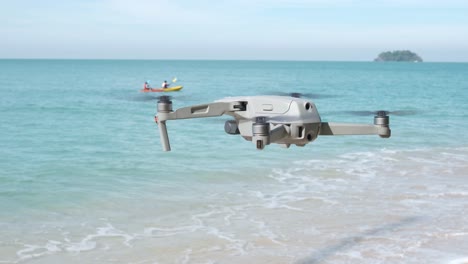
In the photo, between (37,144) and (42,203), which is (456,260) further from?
(37,144)

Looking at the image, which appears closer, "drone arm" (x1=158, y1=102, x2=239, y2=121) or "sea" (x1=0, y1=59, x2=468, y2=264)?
"drone arm" (x1=158, y1=102, x2=239, y2=121)

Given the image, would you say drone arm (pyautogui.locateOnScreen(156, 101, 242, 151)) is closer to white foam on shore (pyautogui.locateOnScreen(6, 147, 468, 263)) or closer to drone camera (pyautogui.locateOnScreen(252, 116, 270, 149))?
drone camera (pyautogui.locateOnScreen(252, 116, 270, 149))

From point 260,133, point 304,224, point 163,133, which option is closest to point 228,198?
point 304,224

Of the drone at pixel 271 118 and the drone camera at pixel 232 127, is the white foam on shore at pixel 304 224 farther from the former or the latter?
the drone at pixel 271 118

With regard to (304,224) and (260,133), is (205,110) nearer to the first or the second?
(260,133)

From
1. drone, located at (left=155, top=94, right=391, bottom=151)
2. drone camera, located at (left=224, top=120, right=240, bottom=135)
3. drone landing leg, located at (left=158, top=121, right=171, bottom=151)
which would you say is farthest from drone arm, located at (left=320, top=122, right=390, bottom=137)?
drone landing leg, located at (left=158, top=121, right=171, bottom=151)

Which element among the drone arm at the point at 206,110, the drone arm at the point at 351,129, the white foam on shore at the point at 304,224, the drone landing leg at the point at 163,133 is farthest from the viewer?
the white foam on shore at the point at 304,224

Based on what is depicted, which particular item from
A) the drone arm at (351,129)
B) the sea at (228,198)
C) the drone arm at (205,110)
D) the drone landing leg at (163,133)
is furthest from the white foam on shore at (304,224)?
the drone arm at (205,110)
